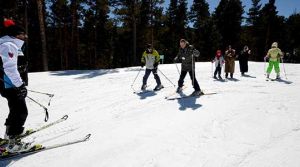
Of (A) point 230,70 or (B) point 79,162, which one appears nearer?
(B) point 79,162

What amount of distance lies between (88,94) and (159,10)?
97.5 ft

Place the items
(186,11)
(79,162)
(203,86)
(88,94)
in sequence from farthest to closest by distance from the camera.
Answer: (186,11), (203,86), (88,94), (79,162)

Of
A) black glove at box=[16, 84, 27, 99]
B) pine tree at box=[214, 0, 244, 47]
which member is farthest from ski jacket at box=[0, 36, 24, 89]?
pine tree at box=[214, 0, 244, 47]

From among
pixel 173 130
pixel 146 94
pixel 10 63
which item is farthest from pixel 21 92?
pixel 146 94

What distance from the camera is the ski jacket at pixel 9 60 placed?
15.9ft

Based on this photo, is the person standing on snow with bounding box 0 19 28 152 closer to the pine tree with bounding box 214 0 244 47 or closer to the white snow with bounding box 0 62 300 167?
the white snow with bounding box 0 62 300 167

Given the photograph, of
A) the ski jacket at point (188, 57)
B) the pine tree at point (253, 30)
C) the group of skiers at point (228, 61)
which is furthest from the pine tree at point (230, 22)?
the ski jacket at point (188, 57)

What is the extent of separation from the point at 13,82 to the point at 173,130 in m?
3.30

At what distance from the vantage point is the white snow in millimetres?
4898

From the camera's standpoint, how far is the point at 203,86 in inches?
481

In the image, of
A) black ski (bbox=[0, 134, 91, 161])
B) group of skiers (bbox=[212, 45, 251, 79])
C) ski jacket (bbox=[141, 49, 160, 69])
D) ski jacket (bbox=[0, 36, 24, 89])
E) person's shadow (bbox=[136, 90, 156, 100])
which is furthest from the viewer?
group of skiers (bbox=[212, 45, 251, 79])

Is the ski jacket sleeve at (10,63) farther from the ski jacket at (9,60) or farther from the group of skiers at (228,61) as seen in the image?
the group of skiers at (228,61)

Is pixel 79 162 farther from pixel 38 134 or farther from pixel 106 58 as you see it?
pixel 106 58

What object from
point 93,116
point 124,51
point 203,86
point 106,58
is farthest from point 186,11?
point 93,116
